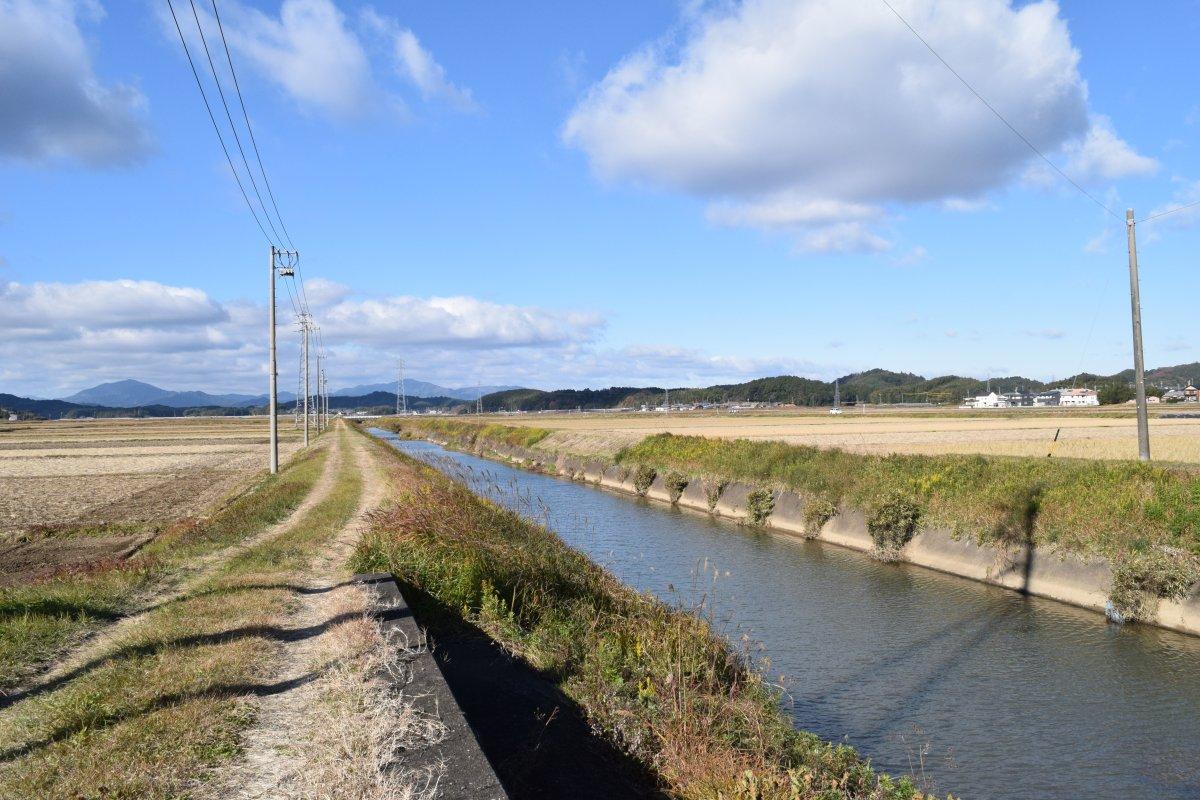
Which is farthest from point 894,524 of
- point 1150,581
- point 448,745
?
point 448,745

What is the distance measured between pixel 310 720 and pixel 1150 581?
14.8 meters

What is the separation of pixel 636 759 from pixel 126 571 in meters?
9.78

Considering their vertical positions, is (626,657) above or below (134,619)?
below

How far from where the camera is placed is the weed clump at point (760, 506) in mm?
27359

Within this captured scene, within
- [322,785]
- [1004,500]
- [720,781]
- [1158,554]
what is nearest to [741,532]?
[1004,500]

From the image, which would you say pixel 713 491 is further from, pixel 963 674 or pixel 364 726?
pixel 364 726

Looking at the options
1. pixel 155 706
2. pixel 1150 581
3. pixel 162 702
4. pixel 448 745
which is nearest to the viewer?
pixel 448 745

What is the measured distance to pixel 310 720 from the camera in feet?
21.6

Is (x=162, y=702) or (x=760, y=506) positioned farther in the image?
(x=760, y=506)

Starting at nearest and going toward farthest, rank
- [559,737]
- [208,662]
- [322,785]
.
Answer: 1. [322,785]
2. [559,737]
3. [208,662]

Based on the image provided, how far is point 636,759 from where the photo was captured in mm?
7410

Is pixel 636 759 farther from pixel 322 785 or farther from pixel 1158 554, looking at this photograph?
pixel 1158 554

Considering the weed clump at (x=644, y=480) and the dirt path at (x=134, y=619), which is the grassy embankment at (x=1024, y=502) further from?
the dirt path at (x=134, y=619)

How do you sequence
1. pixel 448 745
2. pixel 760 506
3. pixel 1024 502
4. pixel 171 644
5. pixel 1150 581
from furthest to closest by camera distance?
pixel 760 506 < pixel 1024 502 < pixel 1150 581 < pixel 171 644 < pixel 448 745
